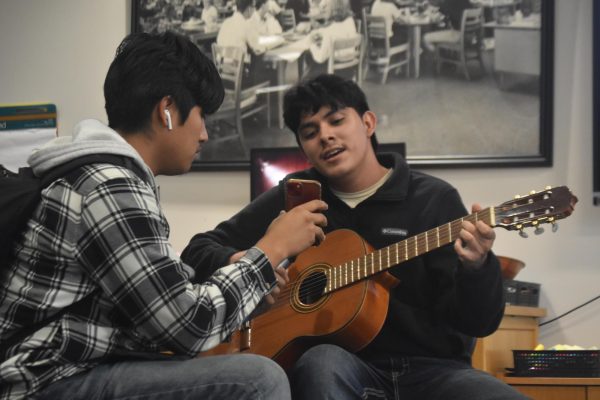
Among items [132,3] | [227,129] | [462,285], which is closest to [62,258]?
[462,285]

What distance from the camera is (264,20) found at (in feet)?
10.2

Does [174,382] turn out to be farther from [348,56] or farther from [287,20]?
[287,20]

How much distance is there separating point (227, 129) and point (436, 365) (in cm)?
166

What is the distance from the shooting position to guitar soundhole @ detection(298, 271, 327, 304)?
185 cm

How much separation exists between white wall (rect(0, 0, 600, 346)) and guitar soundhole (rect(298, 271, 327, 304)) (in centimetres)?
112

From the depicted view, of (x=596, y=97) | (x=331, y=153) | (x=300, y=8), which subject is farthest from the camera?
(x=300, y=8)

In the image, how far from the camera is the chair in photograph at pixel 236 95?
312 centimetres

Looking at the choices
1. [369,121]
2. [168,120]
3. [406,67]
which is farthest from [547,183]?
[168,120]

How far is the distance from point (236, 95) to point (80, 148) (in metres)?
1.90

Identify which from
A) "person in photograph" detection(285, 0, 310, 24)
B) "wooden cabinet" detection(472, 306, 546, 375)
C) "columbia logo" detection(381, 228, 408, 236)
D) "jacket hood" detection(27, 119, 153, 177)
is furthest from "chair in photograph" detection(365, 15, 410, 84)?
"jacket hood" detection(27, 119, 153, 177)

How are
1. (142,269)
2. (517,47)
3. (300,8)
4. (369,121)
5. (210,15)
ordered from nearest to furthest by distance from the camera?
(142,269)
(369,121)
(517,47)
(300,8)
(210,15)

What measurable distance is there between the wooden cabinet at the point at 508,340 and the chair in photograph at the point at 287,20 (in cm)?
138

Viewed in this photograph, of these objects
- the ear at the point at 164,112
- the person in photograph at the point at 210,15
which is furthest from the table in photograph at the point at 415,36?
the ear at the point at 164,112

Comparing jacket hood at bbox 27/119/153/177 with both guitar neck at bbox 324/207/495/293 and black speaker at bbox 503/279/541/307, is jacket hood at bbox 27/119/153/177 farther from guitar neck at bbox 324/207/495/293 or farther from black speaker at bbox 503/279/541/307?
black speaker at bbox 503/279/541/307
